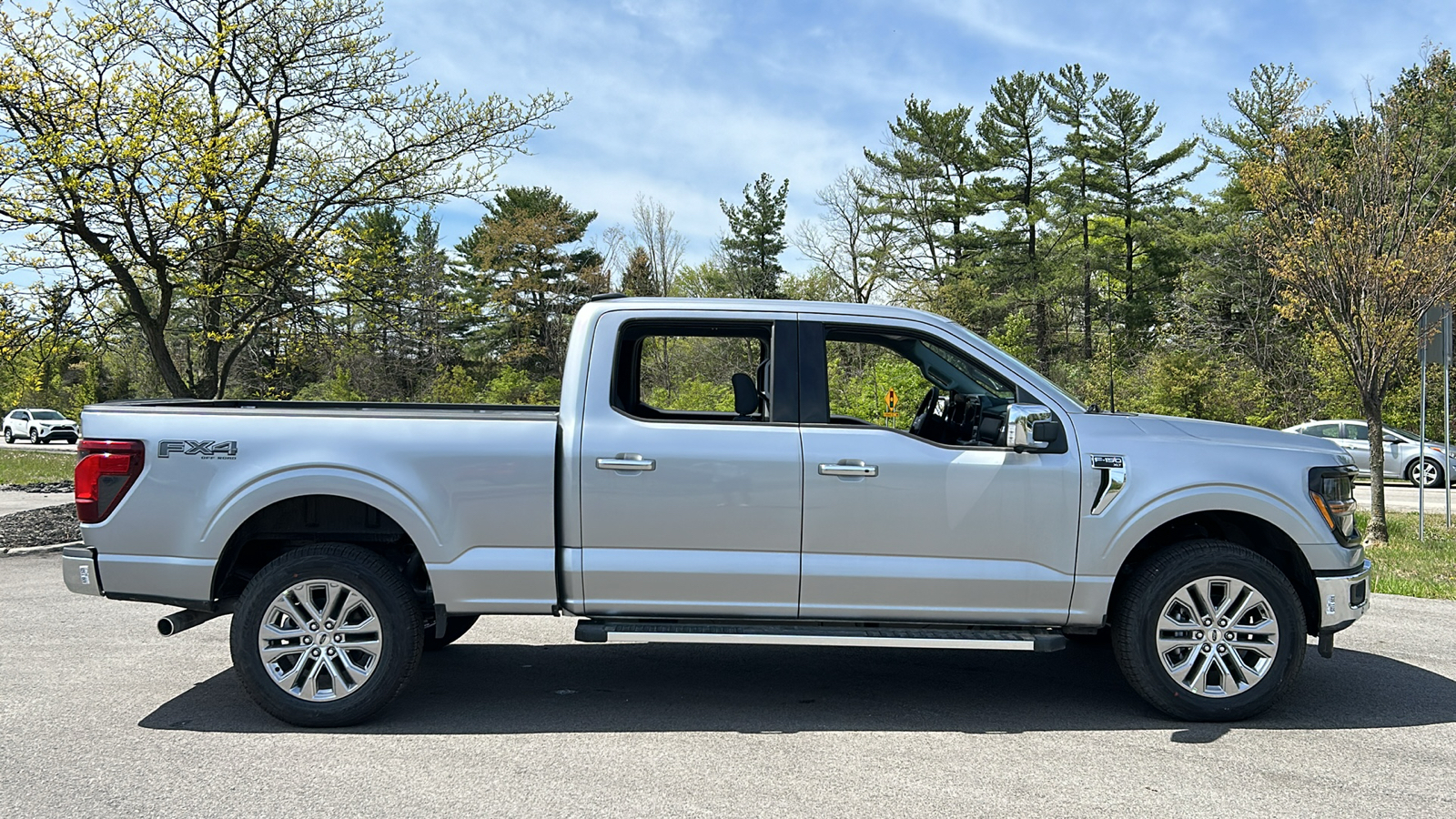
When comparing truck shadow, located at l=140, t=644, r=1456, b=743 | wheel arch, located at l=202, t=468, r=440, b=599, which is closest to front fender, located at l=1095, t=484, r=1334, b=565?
truck shadow, located at l=140, t=644, r=1456, b=743

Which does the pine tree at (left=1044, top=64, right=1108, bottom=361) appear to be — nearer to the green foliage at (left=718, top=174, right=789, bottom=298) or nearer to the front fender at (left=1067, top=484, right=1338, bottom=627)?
the green foliage at (left=718, top=174, right=789, bottom=298)

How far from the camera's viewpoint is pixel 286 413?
16.6 feet

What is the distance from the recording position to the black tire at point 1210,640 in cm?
495

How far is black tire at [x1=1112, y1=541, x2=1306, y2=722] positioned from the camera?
4.95m

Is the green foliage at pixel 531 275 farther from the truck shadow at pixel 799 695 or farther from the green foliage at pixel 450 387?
the truck shadow at pixel 799 695

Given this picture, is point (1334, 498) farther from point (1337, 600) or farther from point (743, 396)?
point (743, 396)

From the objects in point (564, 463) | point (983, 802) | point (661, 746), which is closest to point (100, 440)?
point (564, 463)

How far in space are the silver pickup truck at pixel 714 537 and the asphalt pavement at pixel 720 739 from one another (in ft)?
1.36

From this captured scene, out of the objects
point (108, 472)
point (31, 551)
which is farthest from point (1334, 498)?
point (31, 551)

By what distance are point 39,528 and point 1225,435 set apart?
39.8ft

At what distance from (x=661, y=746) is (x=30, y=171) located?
11371mm

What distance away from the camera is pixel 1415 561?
10461 mm

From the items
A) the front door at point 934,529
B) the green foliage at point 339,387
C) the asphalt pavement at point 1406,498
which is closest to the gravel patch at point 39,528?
the front door at point 934,529

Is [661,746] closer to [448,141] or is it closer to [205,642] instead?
[205,642]
